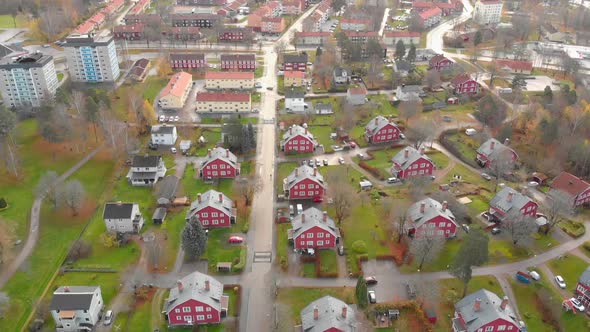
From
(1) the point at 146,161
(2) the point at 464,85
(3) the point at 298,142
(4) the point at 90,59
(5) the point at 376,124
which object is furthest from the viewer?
(4) the point at 90,59

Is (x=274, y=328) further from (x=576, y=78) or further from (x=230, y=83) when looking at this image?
(x=576, y=78)

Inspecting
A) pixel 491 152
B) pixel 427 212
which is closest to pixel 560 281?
pixel 427 212

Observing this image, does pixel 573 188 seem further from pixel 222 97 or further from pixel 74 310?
pixel 74 310

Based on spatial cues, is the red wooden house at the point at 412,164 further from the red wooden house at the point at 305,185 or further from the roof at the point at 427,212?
the red wooden house at the point at 305,185

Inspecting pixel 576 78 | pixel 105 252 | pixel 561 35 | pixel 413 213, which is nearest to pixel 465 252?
pixel 413 213

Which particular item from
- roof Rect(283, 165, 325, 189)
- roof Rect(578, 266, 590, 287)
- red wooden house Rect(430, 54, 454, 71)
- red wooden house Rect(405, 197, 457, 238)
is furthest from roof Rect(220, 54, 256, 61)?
roof Rect(578, 266, 590, 287)

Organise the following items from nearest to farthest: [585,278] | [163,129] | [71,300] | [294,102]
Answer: [71,300] → [585,278] → [163,129] → [294,102]
